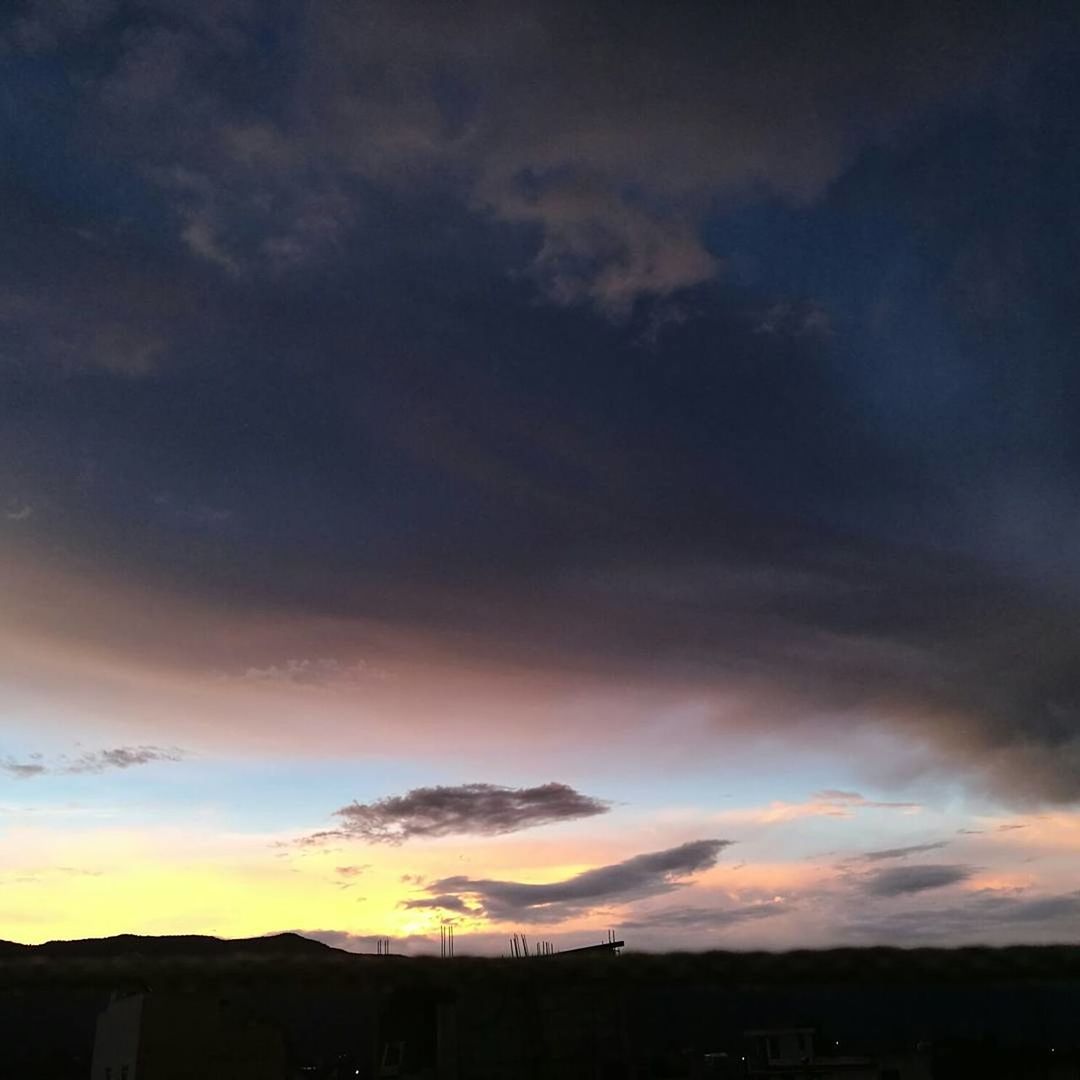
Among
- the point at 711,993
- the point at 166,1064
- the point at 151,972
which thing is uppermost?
the point at 151,972

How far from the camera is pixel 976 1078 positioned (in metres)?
6.38

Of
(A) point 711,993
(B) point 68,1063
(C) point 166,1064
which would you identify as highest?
(A) point 711,993

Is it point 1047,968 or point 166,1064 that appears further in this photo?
point 166,1064

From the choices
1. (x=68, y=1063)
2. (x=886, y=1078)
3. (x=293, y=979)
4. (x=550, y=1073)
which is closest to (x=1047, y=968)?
(x=550, y=1073)

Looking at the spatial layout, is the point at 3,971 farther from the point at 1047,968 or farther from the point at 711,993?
the point at 1047,968

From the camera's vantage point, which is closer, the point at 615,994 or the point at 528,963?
the point at 528,963

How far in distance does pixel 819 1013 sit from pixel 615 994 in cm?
216

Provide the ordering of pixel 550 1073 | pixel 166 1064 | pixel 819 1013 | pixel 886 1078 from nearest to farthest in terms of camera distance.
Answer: pixel 550 1073 < pixel 819 1013 < pixel 166 1064 < pixel 886 1078

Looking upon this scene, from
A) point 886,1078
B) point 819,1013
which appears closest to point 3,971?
point 819,1013

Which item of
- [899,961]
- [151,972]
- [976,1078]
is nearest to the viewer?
[151,972]

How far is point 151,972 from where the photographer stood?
12.7 feet

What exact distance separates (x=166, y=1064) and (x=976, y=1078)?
6110mm

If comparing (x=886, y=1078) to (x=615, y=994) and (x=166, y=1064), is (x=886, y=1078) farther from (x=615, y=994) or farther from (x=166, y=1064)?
(x=615, y=994)

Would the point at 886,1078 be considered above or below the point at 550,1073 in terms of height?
below
